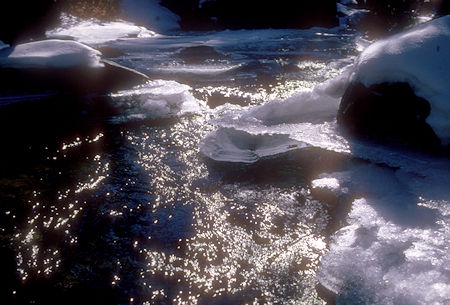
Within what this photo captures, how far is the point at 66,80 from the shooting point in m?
4.65

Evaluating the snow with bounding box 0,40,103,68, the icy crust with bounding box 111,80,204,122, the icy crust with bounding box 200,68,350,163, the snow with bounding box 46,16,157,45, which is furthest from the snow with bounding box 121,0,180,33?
the icy crust with bounding box 200,68,350,163

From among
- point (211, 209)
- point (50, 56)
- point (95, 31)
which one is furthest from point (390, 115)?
point (95, 31)

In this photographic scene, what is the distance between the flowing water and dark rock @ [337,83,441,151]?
0.17 metres

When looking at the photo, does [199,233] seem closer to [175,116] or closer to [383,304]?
[383,304]

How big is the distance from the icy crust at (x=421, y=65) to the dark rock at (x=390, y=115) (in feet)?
0.16

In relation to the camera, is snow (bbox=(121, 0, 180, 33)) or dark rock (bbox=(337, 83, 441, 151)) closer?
dark rock (bbox=(337, 83, 441, 151))

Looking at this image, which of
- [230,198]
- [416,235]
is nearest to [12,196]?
[230,198]

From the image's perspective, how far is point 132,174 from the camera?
273 centimetres

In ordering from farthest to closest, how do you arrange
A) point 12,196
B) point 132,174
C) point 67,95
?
point 67,95
point 132,174
point 12,196

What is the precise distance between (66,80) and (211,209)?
3.14 meters

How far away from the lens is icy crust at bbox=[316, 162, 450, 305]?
1656mm

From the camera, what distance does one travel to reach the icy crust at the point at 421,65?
9.20 ft

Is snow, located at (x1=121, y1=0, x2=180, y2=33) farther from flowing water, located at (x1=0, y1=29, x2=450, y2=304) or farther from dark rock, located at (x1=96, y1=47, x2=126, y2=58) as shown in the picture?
flowing water, located at (x1=0, y1=29, x2=450, y2=304)

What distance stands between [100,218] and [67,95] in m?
2.74
